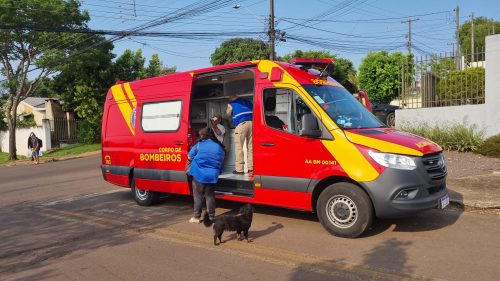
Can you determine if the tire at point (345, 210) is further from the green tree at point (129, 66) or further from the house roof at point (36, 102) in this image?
the house roof at point (36, 102)

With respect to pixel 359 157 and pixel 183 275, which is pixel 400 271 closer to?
pixel 359 157

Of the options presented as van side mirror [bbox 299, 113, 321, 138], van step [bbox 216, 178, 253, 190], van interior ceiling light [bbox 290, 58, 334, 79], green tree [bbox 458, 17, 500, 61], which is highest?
green tree [bbox 458, 17, 500, 61]

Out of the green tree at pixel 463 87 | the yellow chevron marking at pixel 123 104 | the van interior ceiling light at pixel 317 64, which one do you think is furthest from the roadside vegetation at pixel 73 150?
the van interior ceiling light at pixel 317 64

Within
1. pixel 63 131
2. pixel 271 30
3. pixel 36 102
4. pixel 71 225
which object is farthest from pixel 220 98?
pixel 36 102

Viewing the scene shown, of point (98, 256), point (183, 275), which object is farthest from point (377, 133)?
point (98, 256)

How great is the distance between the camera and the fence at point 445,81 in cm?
1351

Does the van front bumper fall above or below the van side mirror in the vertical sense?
below

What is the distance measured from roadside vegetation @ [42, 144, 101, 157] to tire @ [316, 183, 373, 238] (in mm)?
24342

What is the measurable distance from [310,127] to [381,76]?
24.1 meters

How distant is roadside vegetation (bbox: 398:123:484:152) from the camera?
41.9 ft

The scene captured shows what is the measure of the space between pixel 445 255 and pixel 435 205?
82 cm

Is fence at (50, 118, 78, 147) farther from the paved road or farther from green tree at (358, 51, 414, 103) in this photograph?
the paved road

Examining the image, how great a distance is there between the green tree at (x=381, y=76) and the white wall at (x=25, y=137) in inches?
827

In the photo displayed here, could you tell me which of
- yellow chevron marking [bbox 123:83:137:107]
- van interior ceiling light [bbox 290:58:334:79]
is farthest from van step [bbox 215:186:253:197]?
yellow chevron marking [bbox 123:83:137:107]
